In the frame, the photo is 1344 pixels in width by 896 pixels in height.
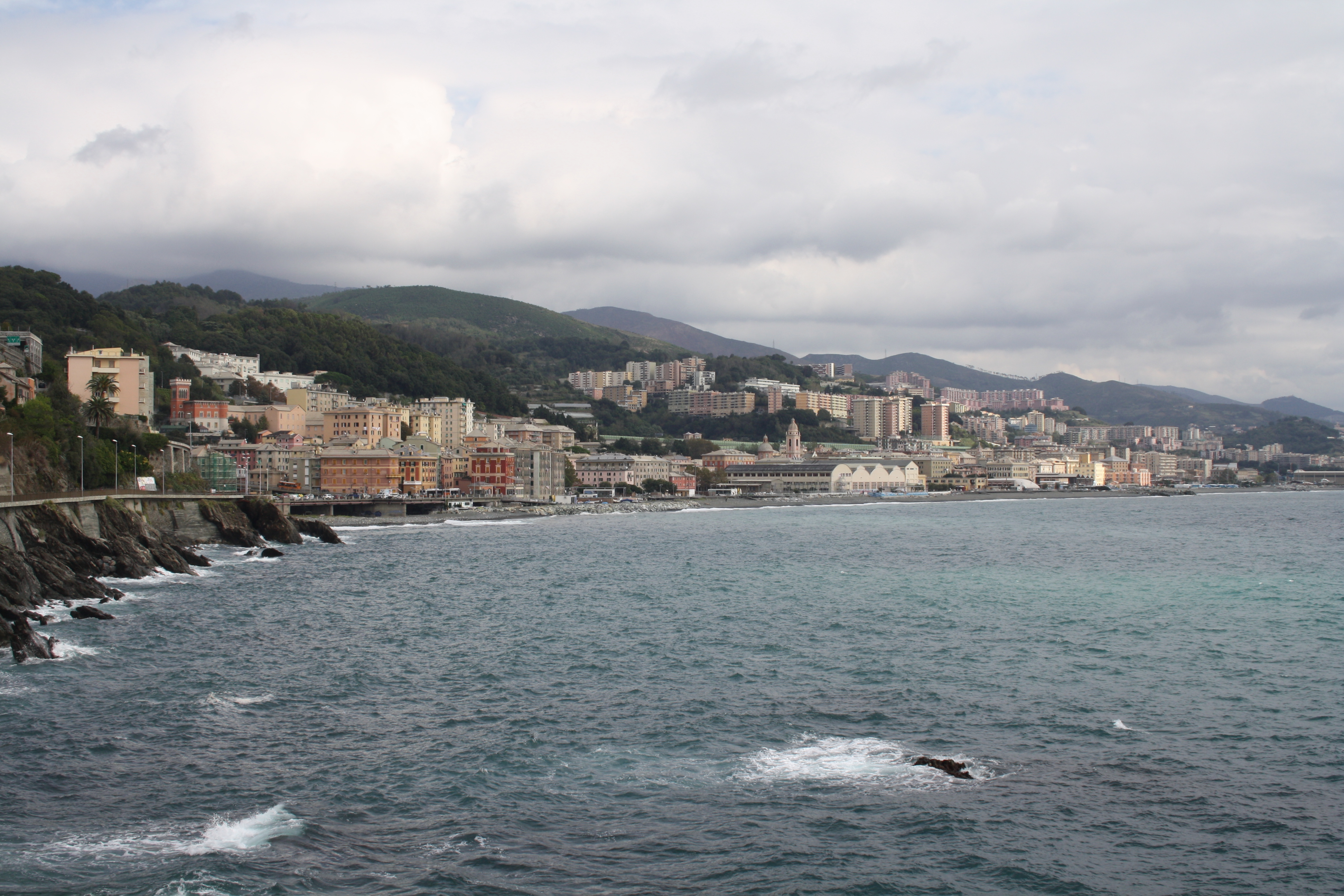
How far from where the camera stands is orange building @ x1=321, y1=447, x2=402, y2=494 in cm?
7194

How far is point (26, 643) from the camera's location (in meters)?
16.3

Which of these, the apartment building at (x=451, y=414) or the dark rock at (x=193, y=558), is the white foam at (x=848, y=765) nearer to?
the dark rock at (x=193, y=558)

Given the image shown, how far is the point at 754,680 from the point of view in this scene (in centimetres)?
1570

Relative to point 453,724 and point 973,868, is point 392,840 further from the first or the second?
point 973,868

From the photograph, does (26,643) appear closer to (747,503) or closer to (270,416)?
(270,416)

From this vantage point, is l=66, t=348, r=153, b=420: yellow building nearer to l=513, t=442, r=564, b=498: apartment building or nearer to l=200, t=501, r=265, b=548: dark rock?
l=200, t=501, r=265, b=548: dark rock

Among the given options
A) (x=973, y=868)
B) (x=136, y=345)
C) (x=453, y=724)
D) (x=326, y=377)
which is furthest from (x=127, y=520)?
(x=326, y=377)

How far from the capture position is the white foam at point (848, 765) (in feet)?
35.6

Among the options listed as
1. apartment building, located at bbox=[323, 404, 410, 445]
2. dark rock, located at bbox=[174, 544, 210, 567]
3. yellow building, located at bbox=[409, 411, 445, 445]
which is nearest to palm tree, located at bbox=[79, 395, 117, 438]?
dark rock, located at bbox=[174, 544, 210, 567]

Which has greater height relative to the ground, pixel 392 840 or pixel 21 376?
pixel 21 376

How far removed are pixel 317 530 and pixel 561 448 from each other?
57155 mm

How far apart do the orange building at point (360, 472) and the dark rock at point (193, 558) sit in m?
38.3

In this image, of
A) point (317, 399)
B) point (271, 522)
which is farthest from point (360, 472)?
point (271, 522)

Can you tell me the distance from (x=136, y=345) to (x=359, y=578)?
188 feet
